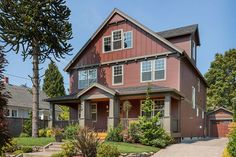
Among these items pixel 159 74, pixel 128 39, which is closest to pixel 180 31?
pixel 128 39

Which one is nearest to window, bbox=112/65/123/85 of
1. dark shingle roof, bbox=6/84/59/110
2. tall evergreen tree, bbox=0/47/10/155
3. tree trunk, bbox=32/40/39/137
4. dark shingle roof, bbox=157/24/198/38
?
dark shingle roof, bbox=157/24/198/38

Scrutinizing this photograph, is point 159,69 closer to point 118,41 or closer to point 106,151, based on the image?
point 118,41

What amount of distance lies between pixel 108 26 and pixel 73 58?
4.87 m

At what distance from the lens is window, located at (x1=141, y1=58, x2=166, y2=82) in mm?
23781

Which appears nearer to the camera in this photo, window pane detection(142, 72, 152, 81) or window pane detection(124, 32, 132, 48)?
window pane detection(142, 72, 152, 81)

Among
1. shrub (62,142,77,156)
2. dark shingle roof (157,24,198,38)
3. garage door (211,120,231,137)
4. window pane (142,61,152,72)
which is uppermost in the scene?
dark shingle roof (157,24,198,38)

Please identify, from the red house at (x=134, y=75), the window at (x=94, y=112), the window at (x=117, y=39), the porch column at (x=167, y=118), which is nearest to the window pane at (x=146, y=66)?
the red house at (x=134, y=75)

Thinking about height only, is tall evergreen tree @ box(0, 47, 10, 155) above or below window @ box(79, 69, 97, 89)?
below

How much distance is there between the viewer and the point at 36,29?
79.6 feet

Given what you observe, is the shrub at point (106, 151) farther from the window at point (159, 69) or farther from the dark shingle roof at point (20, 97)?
the dark shingle roof at point (20, 97)

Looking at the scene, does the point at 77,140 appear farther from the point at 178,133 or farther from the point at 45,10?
the point at 45,10

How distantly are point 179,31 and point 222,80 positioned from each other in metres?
24.3

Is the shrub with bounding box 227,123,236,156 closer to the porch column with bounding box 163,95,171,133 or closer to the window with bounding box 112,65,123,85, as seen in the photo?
the porch column with bounding box 163,95,171,133

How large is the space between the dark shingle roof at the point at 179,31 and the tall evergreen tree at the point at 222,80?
892 inches
